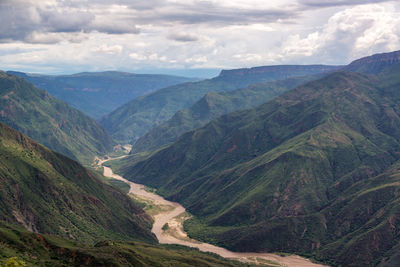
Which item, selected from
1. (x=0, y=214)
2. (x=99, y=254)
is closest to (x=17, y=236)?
(x=99, y=254)

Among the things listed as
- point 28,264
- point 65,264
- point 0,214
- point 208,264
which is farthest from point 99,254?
point 0,214

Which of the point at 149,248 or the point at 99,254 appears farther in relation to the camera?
the point at 149,248

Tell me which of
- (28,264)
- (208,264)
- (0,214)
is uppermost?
(28,264)

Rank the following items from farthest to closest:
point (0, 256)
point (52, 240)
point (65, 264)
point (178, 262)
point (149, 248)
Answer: point (149, 248), point (178, 262), point (52, 240), point (65, 264), point (0, 256)

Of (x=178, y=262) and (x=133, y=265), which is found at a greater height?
(x=133, y=265)

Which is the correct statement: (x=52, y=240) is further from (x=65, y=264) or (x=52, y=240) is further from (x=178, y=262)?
(x=178, y=262)

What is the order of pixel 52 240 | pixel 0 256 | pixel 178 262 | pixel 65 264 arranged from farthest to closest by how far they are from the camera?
pixel 178 262 → pixel 52 240 → pixel 65 264 → pixel 0 256

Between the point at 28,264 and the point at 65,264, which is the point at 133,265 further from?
the point at 28,264

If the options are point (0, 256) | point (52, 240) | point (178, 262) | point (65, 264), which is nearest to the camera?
point (0, 256)

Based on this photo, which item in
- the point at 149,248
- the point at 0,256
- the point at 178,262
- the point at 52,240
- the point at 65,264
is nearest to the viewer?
the point at 0,256

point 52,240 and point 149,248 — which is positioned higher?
point 52,240
